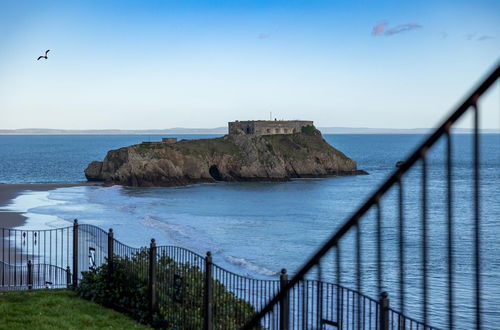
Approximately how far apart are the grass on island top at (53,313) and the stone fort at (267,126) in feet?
371

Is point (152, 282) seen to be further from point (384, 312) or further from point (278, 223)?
point (278, 223)

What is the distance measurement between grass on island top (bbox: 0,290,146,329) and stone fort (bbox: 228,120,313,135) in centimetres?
11295

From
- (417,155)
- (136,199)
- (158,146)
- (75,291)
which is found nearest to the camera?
(417,155)

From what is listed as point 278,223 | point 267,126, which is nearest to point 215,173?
point 267,126

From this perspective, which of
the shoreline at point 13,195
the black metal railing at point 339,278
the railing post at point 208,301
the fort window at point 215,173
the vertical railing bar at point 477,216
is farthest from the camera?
the fort window at point 215,173

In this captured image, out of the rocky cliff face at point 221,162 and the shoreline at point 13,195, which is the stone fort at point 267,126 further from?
the shoreline at point 13,195

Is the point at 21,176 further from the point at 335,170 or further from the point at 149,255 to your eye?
the point at 149,255

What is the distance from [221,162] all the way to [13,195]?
39.4 metres

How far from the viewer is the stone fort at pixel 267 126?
129 meters

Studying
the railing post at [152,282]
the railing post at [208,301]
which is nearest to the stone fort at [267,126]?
the railing post at [152,282]

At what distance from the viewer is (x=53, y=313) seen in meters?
12.3

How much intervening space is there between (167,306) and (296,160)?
3849 inches

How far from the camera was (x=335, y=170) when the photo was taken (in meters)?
110

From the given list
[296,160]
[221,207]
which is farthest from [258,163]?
[221,207]
